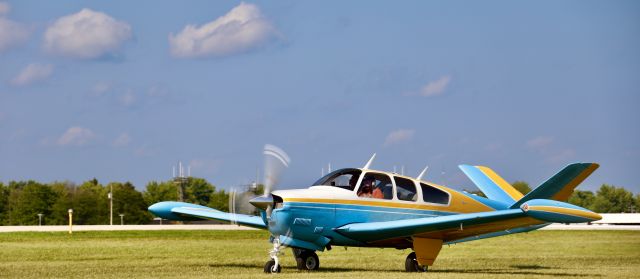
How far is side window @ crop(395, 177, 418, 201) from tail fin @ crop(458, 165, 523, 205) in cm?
352

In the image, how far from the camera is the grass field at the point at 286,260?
2117 cm

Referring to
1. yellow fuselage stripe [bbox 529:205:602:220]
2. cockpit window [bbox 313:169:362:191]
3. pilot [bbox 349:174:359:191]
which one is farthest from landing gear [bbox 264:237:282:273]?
yellow fuselage stripe [bbox 529:205:602:220]

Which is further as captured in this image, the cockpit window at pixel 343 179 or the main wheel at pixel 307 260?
the main wheel at pixel 307 260

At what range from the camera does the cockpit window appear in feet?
72.3

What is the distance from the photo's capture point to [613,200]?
122625 mm

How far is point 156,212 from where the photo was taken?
26.7 meters

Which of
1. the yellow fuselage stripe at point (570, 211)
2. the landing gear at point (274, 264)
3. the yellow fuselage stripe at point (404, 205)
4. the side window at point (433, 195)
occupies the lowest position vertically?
the landing gear at point (274, 264)

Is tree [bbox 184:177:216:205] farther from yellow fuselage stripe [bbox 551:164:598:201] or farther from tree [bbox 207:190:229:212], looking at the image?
yellow fuselage stripe [bbox 551:164:598:201]

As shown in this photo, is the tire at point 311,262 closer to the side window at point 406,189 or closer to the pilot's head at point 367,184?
the pilot's head at point 367,184

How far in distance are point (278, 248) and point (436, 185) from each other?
435 cm

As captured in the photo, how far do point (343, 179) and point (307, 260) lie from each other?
203 centimetres

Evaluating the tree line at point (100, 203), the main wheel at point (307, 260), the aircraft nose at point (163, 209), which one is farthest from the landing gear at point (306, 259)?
the tree line at point (100, 203)

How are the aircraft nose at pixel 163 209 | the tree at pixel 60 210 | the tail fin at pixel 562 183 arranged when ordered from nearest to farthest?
the tail fin at pixel 562 183, the aircraft nose at pixel 163 209, the tree at pixel 60 210

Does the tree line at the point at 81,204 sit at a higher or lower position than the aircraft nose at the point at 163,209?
higher
